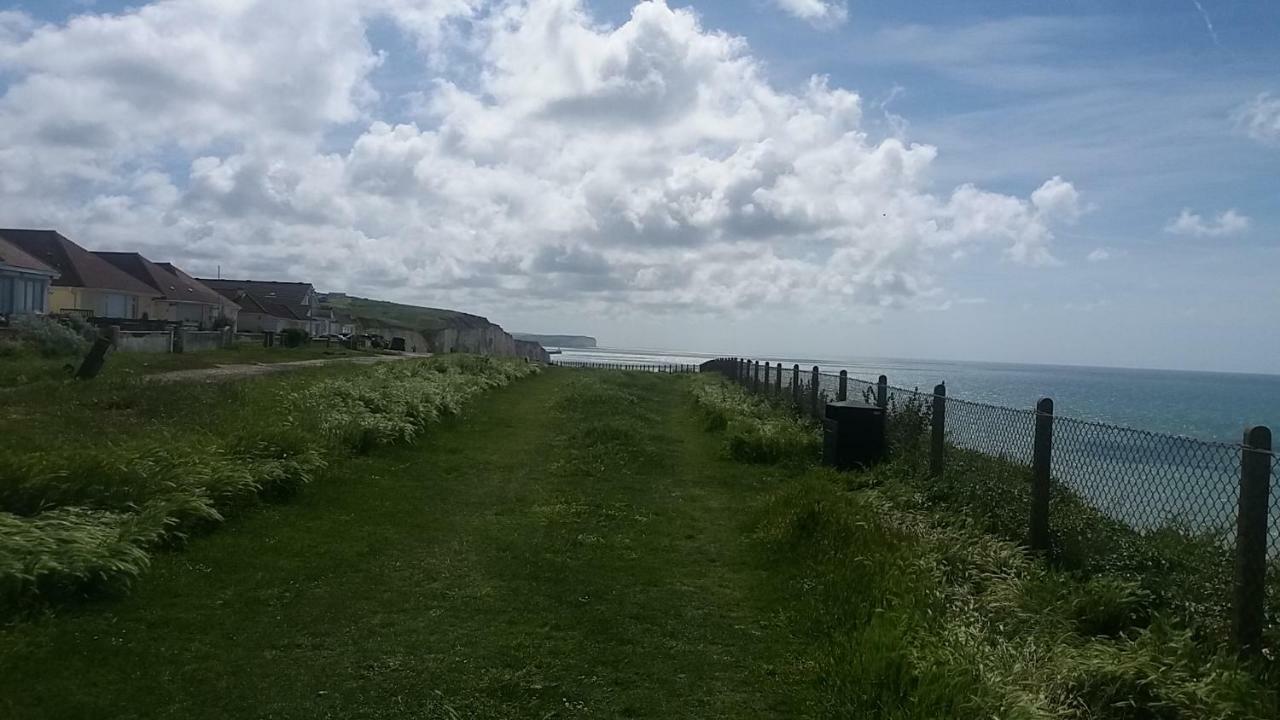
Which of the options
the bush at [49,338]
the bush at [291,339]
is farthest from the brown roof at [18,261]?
the bush at [49,338]

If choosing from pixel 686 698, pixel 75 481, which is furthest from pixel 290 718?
pixel 75 481

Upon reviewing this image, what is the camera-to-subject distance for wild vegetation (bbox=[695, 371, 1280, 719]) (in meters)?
4.46

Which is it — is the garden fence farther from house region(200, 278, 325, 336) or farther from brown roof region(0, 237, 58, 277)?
house region(200, 278, 325, 336)

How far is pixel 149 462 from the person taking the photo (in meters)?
8.62

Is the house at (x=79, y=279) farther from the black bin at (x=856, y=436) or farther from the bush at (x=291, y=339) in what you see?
the black bin at (x=856, y=436)

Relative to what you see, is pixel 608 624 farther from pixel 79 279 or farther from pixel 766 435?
pixel 79 279

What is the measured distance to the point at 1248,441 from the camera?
15.9 feet

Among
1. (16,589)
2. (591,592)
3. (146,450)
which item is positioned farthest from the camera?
(146,450)

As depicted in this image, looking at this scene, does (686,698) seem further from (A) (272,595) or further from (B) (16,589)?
(B) (16,589)

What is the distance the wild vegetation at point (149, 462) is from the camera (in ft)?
19.7

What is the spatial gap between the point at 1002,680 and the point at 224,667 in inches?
153

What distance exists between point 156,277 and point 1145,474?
60.0 metres

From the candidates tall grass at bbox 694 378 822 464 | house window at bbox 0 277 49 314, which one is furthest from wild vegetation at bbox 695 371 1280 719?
house window at bbox 0 277 49 314

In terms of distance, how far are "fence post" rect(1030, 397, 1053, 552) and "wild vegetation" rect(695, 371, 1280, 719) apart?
0.41 feet
